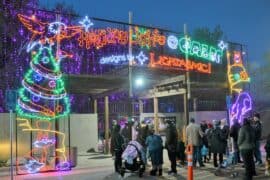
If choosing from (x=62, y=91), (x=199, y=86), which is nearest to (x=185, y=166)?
(x=62, y=91)

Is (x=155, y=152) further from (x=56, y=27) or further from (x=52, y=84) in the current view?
(x=56, y=27)

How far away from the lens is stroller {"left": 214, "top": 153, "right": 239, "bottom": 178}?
51.9ft

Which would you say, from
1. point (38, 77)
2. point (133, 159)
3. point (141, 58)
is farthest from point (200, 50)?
point (133, 159)

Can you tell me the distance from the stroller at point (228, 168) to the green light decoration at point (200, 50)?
6466 millimetres

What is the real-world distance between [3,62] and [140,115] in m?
9.49

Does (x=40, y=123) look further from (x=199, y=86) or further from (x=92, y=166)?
(x=199, y=86)

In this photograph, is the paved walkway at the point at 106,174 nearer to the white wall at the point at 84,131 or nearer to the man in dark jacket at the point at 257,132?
the man in dark jacket at the point at 257,132

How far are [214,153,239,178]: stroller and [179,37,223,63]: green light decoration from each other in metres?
6.47

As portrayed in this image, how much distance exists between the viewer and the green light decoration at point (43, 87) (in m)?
17.6

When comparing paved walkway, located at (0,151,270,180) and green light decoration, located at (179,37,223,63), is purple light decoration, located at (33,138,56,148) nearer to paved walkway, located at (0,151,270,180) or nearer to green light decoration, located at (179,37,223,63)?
paved walkway, located at (0,151,270,180)

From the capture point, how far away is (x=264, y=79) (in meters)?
39.7

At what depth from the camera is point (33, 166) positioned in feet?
58.7

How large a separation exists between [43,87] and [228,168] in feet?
23.7

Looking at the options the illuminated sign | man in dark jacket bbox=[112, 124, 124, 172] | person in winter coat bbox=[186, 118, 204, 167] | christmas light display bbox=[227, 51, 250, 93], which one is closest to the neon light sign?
the illuminated sign
